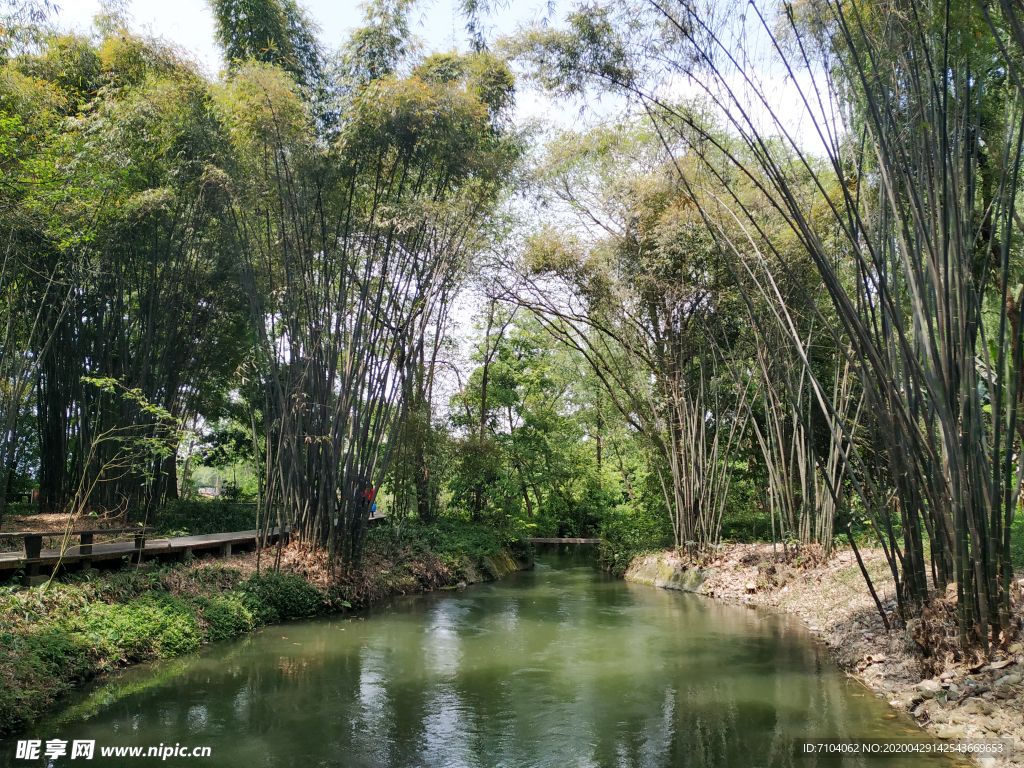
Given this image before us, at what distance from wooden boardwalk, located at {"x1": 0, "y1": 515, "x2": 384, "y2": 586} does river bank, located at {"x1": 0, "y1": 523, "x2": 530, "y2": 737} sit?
0.15m

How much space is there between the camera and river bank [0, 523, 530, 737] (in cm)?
379

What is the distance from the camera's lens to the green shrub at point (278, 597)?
618 cm

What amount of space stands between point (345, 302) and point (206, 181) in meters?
1.71

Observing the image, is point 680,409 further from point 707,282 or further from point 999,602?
point 999,602

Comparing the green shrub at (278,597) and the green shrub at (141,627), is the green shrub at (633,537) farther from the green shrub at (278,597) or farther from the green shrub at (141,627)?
the green shrub at (141,627)

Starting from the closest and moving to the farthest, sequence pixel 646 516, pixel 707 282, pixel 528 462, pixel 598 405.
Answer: pixel 707 282, pixel 646 516, pixel 528 462, pixel 598 405

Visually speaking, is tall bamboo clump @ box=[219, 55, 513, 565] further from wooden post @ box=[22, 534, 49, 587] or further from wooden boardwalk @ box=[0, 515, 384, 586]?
wooden post @ box=[22, 534, 49, 587]

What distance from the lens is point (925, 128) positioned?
3.22m

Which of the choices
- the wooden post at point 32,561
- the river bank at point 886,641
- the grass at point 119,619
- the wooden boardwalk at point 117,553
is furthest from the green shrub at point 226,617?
the river bank at point 886,641

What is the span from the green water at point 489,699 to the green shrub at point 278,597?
256 millimetres

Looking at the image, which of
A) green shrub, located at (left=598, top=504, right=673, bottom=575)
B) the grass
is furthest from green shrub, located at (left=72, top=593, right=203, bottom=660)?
green shrub, located at (left=598, top=504, right=673, bottom=575)

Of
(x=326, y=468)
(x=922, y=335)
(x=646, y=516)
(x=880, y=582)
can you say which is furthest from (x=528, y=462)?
(x=922, y=335)

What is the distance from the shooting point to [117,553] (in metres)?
5.61

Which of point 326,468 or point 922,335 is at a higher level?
point 922,335
